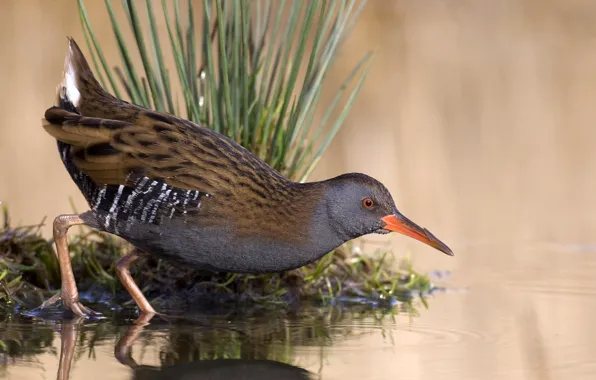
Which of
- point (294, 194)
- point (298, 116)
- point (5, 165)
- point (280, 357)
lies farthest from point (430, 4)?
point (280, 357)

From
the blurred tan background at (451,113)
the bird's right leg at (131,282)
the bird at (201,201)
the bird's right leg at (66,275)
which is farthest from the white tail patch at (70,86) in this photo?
the blurred tan background at (451,113)

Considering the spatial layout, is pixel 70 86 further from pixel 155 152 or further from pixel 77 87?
pixel 155 152

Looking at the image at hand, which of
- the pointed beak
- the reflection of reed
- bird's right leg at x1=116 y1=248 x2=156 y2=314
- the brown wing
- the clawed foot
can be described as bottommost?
the reflection of reed

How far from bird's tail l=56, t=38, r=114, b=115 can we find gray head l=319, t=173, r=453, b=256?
1.24 meters

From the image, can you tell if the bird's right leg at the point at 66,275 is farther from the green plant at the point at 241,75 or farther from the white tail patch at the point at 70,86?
the green plant at the point at 241,75

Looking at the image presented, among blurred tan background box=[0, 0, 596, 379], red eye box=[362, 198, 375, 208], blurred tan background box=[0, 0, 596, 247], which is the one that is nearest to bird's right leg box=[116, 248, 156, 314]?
red eye box=[362, 198, 375, 208]

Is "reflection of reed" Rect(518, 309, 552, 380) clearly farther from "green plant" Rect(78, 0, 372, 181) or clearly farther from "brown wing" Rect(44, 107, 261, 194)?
"green plant" Rect(78, 0, 372, 181)

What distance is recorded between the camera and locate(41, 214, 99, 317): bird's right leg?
4691mm

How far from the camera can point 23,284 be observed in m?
4.93

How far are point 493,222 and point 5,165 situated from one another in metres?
3.55

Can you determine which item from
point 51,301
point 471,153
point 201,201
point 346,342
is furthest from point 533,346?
point 471,153

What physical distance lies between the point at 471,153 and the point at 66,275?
192 inches

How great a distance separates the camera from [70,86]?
16.8ft

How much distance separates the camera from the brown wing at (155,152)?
4.45 m
